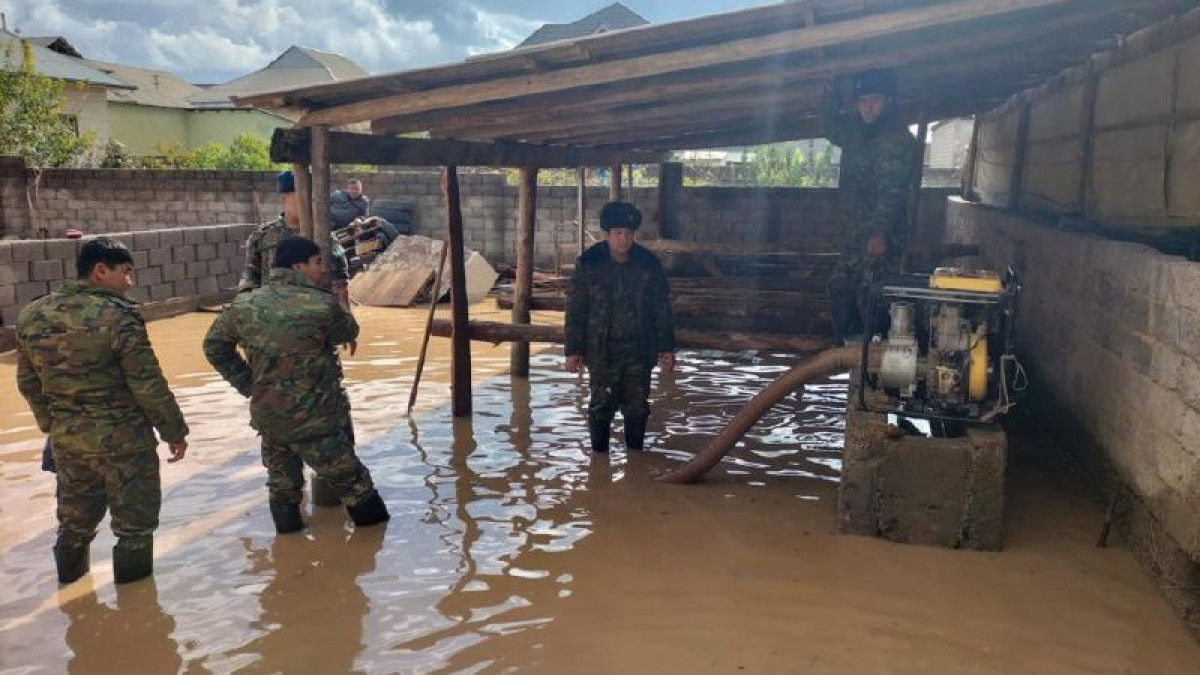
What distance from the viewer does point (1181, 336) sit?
393 cm

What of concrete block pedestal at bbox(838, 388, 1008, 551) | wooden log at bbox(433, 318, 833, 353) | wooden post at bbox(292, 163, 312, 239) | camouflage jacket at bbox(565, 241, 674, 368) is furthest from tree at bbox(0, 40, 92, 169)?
concrete block pedestal at bbox(838, 388, 1008, 551)

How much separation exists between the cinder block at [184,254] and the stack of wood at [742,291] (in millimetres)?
5394

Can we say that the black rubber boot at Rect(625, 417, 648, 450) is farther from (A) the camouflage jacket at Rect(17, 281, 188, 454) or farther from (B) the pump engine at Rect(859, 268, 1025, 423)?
(A) the camouflage jacket at Rect(17, 281, 188, 454)

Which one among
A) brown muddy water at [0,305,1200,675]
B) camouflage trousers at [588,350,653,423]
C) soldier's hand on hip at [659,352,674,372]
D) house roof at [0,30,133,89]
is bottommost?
brown muddy water at [0,305,1200,675]

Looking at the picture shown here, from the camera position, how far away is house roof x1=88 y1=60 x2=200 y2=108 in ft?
113

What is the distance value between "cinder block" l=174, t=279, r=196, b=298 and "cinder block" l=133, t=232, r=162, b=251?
66cm

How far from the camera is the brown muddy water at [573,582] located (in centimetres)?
360

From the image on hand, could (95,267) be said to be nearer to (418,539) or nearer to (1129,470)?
(418,539)

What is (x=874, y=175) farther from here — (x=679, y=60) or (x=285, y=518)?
(x=285, y=518)

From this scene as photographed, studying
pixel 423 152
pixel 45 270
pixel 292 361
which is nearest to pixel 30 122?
pixel 45 270

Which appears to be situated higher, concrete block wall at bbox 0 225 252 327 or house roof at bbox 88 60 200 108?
house roof at bbox 88 60 200 108

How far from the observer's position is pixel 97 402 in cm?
404

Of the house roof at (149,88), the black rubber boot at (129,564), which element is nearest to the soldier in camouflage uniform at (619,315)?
the black rubber boot at (129,564)

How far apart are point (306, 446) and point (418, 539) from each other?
31.6 inches
